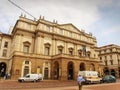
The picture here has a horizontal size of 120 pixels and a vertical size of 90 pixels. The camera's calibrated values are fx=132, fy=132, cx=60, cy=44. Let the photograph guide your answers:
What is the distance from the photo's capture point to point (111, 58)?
64375 mm

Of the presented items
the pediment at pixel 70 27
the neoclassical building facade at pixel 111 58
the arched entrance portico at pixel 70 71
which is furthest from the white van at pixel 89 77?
the neoclassical building facade at pixel 111 58

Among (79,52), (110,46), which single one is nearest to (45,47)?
(79,52)

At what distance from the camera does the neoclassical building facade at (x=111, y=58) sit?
62188 millimetres

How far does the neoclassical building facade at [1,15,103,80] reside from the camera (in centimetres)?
3341

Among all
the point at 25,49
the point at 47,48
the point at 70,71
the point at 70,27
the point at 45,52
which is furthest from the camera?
the point at 70,27

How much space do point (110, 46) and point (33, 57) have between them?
44.5 metres

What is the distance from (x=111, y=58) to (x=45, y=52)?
128 ft

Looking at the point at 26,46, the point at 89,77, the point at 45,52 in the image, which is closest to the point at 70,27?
the point at 45,52

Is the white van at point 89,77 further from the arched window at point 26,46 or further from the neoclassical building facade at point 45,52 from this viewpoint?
the arched window at point 26,46

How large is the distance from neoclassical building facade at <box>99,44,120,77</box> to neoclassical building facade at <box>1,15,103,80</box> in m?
26.2

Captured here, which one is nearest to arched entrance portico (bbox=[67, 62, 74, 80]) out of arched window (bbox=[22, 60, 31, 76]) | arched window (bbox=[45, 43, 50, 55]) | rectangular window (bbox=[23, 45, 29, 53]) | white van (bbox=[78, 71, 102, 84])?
arched window (bbox=[45, 43, 50, 55])

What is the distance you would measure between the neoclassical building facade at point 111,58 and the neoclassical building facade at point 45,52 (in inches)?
1030

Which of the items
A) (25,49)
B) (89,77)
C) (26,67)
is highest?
(25,49)

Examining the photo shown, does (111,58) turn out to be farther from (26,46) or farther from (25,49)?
(25,49)
